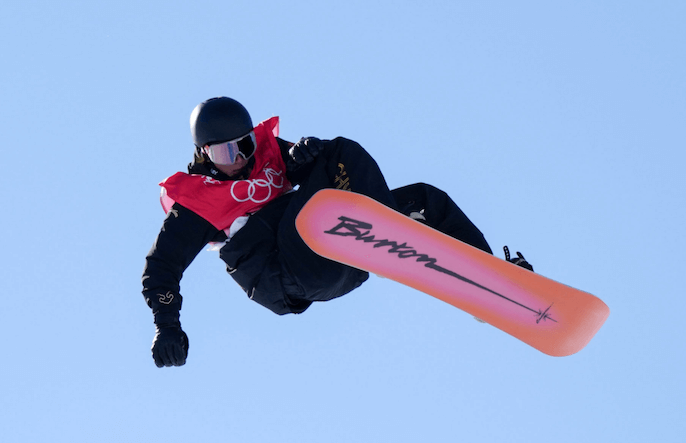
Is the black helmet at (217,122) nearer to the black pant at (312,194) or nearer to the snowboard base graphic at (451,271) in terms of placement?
the black pant at (312,194)

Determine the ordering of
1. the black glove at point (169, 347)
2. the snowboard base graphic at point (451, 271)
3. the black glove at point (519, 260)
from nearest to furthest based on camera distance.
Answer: the black glove at point (169, 347)
the snowboard base graphic at point (451, 271)
the black glove at point (519, 260)

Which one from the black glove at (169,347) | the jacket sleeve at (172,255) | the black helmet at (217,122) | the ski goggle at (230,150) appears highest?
the black helmet at (217,122)

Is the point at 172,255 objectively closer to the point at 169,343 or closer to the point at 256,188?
the point at 169,343

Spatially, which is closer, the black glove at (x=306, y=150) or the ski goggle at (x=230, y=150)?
the black glove at (x=306, y=150)

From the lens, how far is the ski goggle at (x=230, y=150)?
635cm

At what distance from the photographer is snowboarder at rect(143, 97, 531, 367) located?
622cm

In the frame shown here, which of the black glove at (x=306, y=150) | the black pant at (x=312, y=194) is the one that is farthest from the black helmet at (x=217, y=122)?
the black pant at (x=312, y=194)

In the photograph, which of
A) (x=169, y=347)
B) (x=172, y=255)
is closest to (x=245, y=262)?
(x=172, y=255)

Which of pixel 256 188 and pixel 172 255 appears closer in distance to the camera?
pixel 172 255

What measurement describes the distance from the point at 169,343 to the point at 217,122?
155cm

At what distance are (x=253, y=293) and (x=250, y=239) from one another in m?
0.40

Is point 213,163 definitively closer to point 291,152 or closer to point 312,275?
point 291,152

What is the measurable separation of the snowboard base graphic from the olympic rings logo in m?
0.49

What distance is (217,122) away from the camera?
20.7 ft
